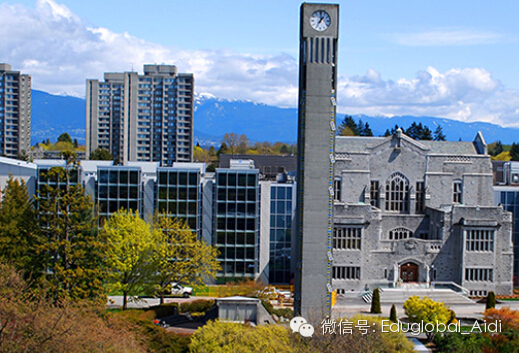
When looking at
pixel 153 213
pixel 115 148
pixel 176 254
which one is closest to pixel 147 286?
pixel 176 254

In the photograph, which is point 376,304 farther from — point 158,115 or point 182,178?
point 158,115

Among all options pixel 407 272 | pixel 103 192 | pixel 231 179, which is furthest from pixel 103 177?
pixel 407 272

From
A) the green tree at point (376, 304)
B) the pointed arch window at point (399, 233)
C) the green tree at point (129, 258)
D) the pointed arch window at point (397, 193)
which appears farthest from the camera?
the pointed arch window at point (397, 193)

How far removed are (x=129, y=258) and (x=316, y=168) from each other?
17.4 meters

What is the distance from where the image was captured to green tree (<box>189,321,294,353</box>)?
100 ft

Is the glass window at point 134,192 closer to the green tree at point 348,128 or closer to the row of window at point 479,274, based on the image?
the row of window at point 479,274

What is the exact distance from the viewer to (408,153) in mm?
60500

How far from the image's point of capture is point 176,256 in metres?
50.7

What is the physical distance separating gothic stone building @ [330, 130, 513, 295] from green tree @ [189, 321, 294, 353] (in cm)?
2413

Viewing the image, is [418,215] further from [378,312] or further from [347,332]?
[347,332]

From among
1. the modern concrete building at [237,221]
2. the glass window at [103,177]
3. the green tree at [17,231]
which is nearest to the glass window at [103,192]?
the glass window at [103,177]

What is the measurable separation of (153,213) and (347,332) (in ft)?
104

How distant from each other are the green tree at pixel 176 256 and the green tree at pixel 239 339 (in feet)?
49.1

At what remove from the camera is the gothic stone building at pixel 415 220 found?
56.6 m
